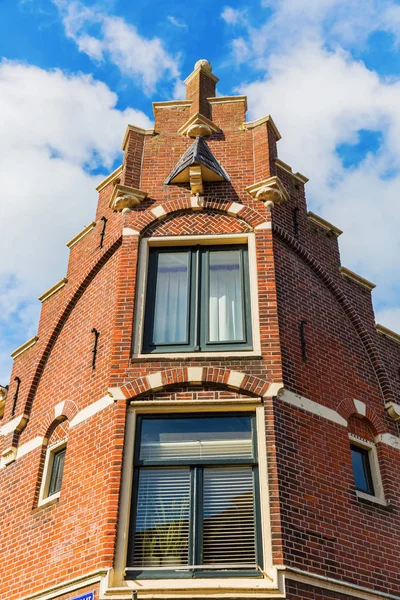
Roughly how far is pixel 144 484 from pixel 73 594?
64.2 inches

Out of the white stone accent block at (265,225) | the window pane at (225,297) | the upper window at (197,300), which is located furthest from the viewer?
the white stone accent block at (265,225)

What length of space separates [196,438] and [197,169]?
4974 mm

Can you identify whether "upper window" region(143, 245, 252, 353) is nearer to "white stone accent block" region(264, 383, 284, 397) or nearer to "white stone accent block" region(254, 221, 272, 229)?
"white stone accent block" region(254, 221, 272, 229)

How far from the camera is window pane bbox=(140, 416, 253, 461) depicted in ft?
30.9

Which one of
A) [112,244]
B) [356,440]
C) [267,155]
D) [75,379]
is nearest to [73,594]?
[75,379]

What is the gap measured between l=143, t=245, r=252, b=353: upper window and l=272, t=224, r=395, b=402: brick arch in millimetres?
1298

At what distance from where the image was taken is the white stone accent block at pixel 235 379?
979 centimetres

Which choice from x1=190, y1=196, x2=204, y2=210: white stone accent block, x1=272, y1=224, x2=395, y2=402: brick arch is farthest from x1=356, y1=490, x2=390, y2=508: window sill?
x1=190, y1=196, x2=204, y2=210: white stone accent block

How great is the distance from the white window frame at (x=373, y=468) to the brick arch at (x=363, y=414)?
30cm

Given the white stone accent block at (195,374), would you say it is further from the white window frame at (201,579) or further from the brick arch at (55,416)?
the brick arch at (55,416)

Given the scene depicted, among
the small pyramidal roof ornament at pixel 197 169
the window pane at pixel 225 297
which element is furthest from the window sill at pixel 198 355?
the small pyramidal roof ornament at pixel 197 169

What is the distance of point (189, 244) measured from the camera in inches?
460

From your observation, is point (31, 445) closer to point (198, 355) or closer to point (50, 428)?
point (50, 428)

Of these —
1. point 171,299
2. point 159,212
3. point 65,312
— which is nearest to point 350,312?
point 171,299
